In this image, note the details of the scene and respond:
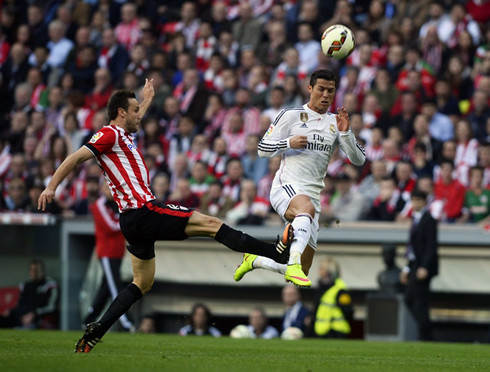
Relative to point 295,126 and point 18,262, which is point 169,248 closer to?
point 18,262

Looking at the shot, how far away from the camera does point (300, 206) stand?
31.2 ft

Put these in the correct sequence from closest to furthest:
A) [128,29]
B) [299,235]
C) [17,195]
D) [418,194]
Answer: [299,235], [418,194], [17,195], [128,29]

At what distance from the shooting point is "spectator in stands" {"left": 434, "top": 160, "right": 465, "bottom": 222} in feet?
46.9

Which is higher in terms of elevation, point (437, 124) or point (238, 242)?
point (437, 124)

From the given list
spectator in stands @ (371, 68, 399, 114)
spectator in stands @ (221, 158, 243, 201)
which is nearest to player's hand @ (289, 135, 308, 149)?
spectator in stands @ (221, 158, 243, 201)

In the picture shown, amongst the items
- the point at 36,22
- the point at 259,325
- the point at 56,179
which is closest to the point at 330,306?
the point at 259,325

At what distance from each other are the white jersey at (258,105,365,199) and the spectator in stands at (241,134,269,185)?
5.99 m

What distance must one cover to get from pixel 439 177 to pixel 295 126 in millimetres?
5510

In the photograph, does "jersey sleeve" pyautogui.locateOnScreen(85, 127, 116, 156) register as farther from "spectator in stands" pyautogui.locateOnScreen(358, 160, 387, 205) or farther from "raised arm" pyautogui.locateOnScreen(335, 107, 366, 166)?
"spectator in stands" pyautogui.locateOnScreen(358, 160, 387, 205)

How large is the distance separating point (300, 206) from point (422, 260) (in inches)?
185

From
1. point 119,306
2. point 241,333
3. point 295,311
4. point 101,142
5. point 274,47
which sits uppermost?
point 274,47

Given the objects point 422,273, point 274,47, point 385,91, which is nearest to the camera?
point 422,273

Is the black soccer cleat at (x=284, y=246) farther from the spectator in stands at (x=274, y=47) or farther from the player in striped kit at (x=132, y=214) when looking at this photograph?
the spectator in stands at (x=274, y=47)

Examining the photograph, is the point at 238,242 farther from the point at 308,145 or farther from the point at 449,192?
the point at 449,192
